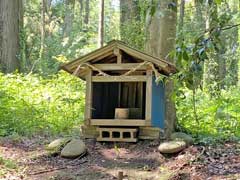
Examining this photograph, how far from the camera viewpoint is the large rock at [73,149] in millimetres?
6758

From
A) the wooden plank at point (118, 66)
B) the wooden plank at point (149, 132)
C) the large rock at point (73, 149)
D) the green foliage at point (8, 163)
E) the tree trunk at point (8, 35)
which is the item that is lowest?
the green foliage at point (8, 163)

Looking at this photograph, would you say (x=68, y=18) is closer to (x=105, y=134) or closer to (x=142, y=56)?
(x=105, y=134)

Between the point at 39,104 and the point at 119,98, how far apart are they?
3042mm

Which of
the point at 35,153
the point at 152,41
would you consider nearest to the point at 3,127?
the point at 35,153

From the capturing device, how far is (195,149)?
6.43 m

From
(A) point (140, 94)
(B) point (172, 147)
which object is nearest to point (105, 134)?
(A) point (140, 94)

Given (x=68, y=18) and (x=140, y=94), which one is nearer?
(x=140, y=94)

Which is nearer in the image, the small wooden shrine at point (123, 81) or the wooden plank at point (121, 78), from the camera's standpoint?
the small wooden shrine at point (123, 81)

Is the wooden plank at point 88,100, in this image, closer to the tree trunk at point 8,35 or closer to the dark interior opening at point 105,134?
the dark interior opening at point 105,134

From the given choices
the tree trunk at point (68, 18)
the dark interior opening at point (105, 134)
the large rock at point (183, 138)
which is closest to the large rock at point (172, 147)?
the large rock at point (183, 138)

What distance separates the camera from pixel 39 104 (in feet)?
35.3

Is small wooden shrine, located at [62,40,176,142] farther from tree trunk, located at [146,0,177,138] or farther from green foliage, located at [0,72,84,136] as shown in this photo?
green foliage, located at [0,72,84,136]

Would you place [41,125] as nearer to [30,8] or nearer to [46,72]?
[46,72]

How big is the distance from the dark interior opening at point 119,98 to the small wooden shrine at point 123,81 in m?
0.02
